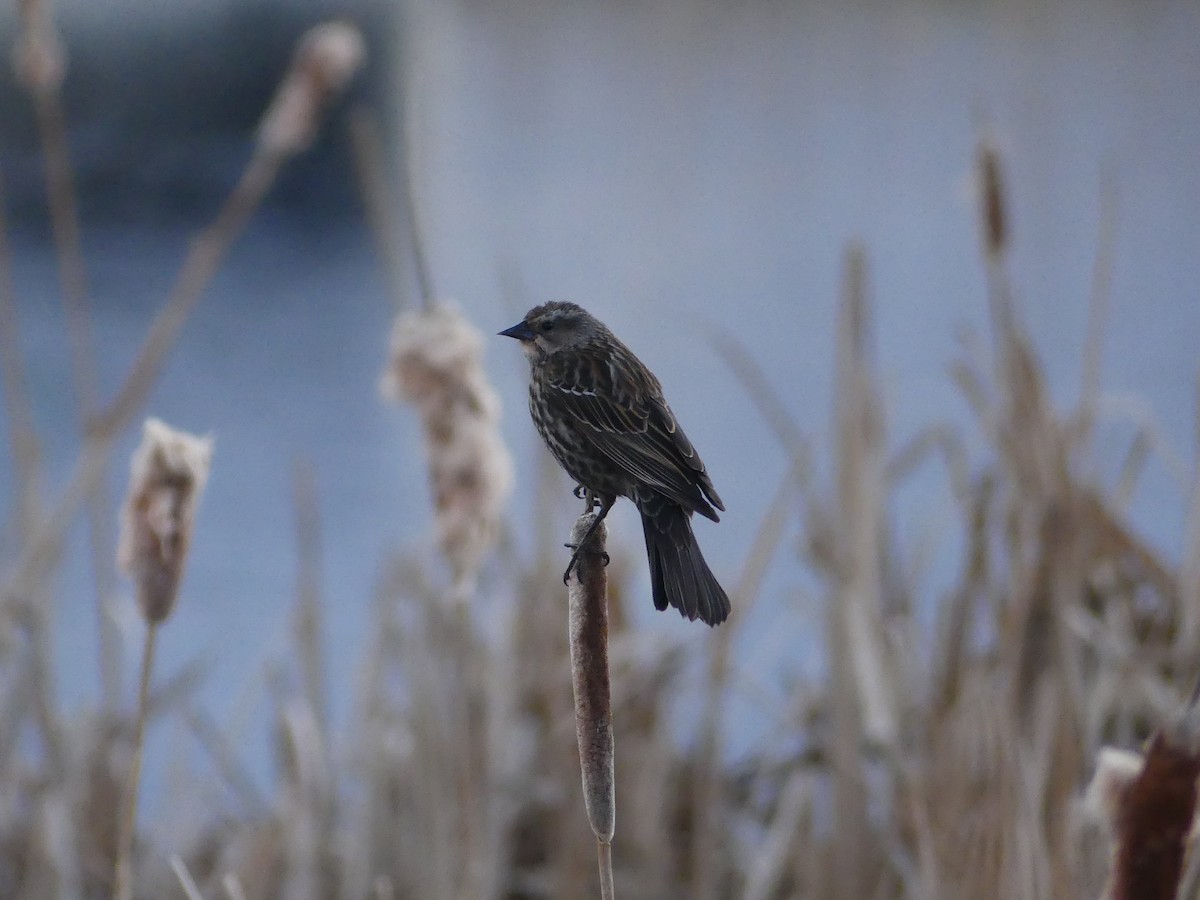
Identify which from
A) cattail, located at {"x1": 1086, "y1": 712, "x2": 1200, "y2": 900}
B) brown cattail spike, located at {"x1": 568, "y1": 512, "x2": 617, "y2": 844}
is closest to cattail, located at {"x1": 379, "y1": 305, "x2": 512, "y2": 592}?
brown cattail spike, located at {"x1": 568, "y1": 512, "x2": 617, "y2": 844}

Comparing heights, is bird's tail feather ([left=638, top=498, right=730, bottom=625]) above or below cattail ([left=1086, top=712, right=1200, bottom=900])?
above

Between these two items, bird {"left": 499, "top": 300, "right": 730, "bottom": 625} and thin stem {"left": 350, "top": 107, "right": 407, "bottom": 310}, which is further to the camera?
thin stem {"left": 350, "top": 107, "right": 407, "bottom": 310}

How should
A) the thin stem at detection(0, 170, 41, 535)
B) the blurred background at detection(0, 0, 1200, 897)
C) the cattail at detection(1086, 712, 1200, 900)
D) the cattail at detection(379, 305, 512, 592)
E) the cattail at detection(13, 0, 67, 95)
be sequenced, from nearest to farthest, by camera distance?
1. the cattail at detection(1086, 712, 1200, 900)
2. the cattail at detection(379, 305, 512, 592)
3. the cattail at detection(13, 0, 67, 95)
4. the thin stem at detection(0, 170, 41, 535)
5. the blurred background at detection(0, 0, 1200, 897)

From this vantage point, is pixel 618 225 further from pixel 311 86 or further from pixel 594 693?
pixel 594 693

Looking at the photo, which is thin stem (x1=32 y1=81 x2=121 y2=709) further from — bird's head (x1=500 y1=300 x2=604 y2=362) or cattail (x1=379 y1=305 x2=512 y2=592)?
bird's head (x1=500 y1=300 x2=604 y2=362)

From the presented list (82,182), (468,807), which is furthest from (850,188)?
(468,807)

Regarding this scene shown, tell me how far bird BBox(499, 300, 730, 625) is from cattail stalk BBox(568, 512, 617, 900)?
0.04 metres

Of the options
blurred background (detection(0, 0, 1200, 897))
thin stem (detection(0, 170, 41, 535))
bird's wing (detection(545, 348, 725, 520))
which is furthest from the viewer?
blurred background (detection(0, 0, 1200, 897))

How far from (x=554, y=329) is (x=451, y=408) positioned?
40 cm

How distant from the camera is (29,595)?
2117 mm

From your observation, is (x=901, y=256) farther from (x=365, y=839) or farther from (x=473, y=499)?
(x=473, y=499)

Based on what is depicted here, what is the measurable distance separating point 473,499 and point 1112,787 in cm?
66

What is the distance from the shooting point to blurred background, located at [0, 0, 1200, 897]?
154 inches

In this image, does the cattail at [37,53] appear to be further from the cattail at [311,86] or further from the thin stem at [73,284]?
the cattail at [311,86]
